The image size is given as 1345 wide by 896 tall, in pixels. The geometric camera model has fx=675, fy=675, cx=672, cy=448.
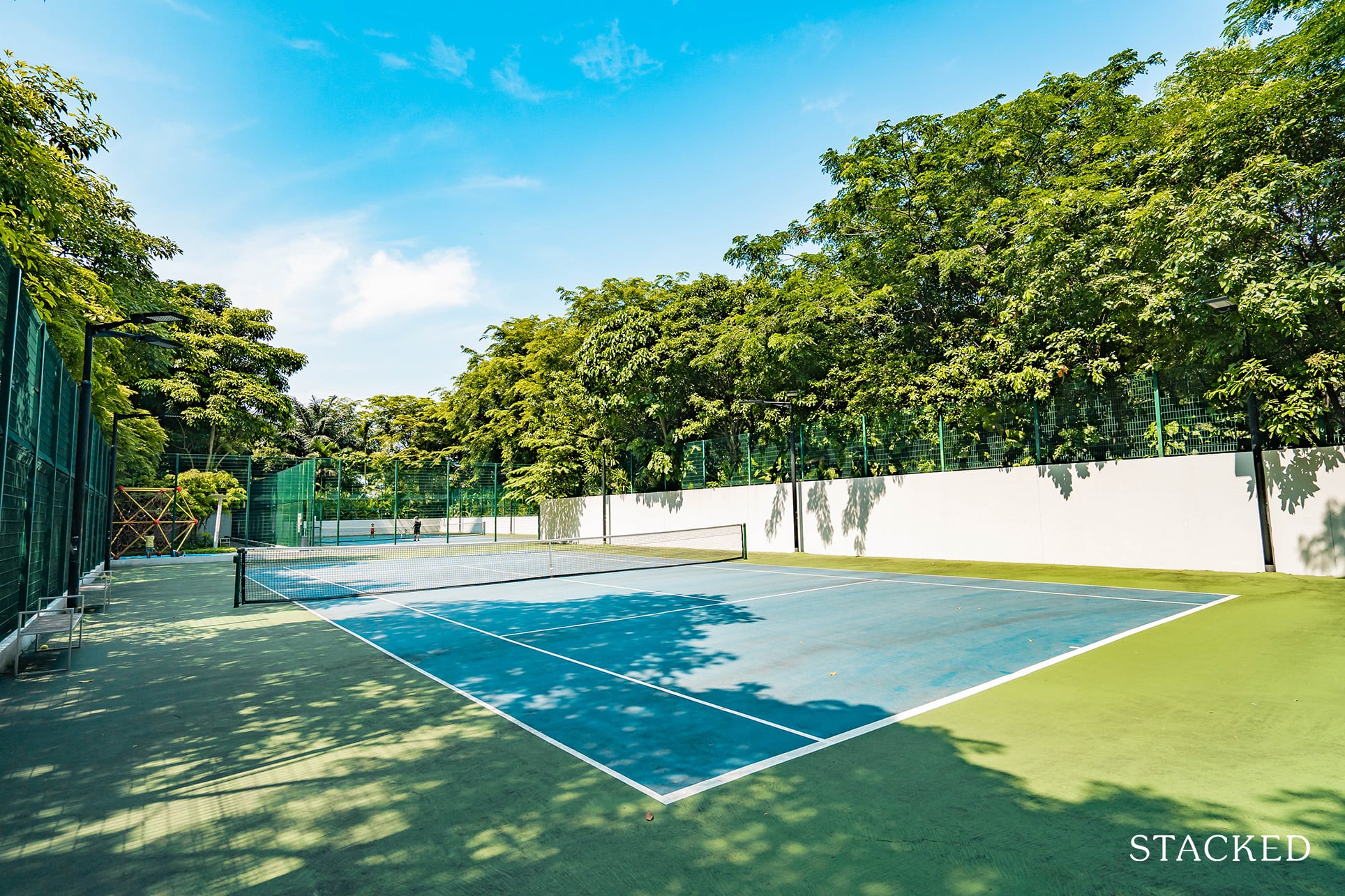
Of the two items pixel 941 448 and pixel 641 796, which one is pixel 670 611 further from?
pixel 941 448

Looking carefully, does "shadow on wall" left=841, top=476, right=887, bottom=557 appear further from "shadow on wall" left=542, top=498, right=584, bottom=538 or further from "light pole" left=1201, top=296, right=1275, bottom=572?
"shadow on wall" left=542, top=498, right=584, bottom=538

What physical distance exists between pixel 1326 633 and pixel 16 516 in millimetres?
15620

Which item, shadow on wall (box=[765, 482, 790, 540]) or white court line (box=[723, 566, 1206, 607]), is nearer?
white court line (box=[723, 566, 1206, 607])

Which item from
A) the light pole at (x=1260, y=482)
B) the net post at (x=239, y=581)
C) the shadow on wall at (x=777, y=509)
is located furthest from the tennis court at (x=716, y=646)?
the shadow on wall at (x=777, y=509)

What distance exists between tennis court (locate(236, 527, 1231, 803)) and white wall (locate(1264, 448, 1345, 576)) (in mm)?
4079

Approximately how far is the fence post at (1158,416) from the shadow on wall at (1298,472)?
75.0 inches

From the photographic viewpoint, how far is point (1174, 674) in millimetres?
6605

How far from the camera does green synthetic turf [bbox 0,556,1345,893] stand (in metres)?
3.21

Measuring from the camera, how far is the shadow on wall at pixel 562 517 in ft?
116

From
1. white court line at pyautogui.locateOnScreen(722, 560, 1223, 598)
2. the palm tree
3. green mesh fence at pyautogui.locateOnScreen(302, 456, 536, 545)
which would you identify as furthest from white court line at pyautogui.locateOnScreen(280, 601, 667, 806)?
the palm tree

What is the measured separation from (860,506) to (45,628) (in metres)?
19.9

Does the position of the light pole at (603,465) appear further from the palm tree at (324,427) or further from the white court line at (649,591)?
the palm tree at (324,427)

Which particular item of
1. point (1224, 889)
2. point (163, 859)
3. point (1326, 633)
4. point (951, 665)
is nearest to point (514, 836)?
point (163, 859)

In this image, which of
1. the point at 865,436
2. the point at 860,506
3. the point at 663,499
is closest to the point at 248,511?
the point at 663,499
